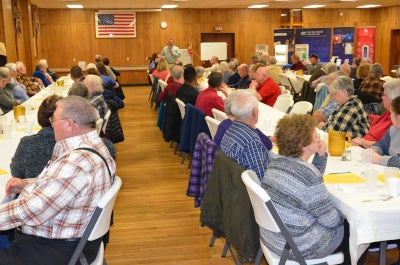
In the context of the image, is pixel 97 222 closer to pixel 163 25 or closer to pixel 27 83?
pixel 27 83

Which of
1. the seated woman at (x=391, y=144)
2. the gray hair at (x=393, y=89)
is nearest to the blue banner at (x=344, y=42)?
the gray hair at (x=393, y=89)

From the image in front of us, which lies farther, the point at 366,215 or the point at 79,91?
the point at 79,91

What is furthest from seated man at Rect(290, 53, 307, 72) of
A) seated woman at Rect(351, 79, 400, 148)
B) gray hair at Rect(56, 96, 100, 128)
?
gray hair at Rect(56, 96, 100, 128)

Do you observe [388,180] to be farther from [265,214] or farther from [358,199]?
[265,214]

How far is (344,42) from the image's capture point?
56.2 ft

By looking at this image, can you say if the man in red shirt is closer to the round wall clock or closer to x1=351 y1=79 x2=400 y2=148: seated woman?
x1=351 y1=79 x2=400 y2=148: seated woman

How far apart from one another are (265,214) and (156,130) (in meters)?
6.90

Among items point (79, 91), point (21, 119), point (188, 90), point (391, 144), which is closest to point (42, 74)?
point (188, 90)

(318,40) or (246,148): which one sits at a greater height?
(318,40)

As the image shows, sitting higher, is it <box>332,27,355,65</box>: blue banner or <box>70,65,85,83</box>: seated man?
<box>332,27,355,65</box>: blue banner

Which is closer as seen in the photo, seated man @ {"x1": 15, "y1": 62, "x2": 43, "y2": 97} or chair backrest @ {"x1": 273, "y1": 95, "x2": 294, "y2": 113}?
chair backrest @ {"x1": 273, "y1": 95, "x2": 294, "y2": 113}

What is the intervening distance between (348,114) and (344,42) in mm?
13520

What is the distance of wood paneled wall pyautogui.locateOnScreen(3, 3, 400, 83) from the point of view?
18094 millimetres

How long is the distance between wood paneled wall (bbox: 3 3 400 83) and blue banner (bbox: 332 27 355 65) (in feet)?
9.23
